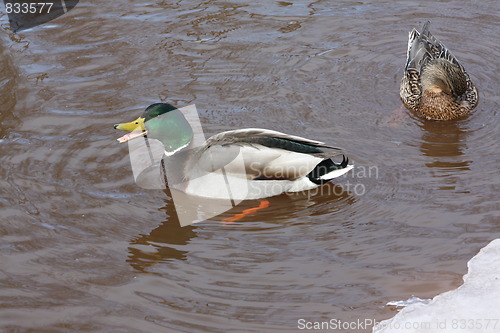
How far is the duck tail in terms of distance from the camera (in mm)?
5641

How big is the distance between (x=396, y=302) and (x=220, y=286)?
1123 millimetres

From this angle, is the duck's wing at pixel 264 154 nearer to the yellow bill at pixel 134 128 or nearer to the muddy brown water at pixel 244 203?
the muddy brown water at pixel 244 203

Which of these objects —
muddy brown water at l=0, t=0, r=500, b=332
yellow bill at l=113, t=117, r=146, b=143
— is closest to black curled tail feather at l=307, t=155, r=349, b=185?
muddy brown water at l=0, t=0, r=500, b=332

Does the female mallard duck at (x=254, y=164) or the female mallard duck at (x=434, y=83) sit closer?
the female mallard duck at (x=254, y=164)

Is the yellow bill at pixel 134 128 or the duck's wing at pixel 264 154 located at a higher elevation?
the yellow bill at pixel 134 128

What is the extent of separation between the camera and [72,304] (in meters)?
4.54

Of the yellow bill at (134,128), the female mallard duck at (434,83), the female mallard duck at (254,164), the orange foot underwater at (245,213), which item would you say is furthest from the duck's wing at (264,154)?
the female mallard duck at (434,83)

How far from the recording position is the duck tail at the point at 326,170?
5.64m

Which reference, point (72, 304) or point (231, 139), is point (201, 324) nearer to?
point (72, 304)

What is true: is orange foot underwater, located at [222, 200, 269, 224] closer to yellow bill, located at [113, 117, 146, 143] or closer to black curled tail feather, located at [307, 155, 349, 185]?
black curled tail feather, located at [307, 155, 349, 185]

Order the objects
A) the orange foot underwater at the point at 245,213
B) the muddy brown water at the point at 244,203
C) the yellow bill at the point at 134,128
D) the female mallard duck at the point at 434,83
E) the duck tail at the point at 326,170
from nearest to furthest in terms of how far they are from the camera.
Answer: the muddy brown water at the point at 244,203, the orange foot underwater at the point at 245,213, the duck tail at the point at 326,170, the yellow bill at the point at 134,128, the female mallard duck at the point at 434,83

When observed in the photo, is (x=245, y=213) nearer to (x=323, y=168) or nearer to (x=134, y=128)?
(x=323, y=168)

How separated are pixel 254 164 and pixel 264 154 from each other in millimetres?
111

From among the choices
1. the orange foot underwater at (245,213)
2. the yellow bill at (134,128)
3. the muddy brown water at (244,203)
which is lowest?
the orange foot underwater at (245,213)
